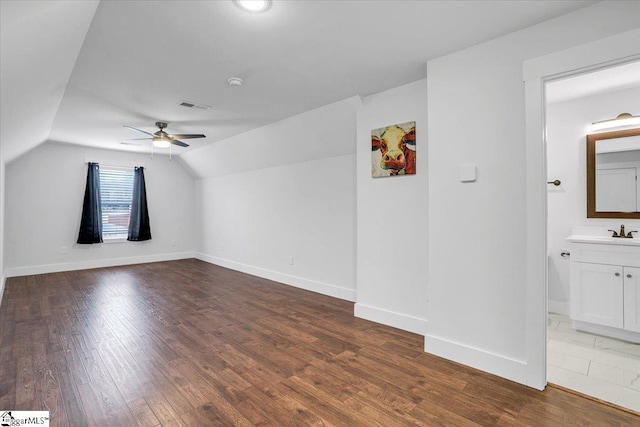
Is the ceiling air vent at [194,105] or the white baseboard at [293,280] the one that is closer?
Answer: the ceiling air vent at [194,105]

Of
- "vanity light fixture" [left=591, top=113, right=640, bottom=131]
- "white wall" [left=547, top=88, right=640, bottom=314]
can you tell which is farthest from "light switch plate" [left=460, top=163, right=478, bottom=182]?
"vanity light fixture" [left=591, top=113, right=640, bottom=131]

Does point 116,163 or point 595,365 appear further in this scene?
point 116,163

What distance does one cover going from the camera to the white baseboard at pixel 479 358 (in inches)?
87.4

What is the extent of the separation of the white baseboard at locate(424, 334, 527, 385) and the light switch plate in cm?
Answer: 135

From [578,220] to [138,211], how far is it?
26.0 ft

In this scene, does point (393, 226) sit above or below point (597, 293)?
above

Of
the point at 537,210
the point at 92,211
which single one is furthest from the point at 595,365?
the point at 92,211

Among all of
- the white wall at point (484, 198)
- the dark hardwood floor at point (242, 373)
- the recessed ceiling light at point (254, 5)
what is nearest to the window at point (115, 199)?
the dark hardwood floor at point (242, 373)

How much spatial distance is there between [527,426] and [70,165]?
8.03m

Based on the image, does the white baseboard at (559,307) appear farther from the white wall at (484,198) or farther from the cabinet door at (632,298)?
the white wall at (484,198)

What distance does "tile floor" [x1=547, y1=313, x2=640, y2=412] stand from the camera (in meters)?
2.12

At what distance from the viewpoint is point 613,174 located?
3312mm

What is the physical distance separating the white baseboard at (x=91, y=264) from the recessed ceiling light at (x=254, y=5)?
22.2 feet

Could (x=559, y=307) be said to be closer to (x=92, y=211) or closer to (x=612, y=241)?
(x=612, y=241)
